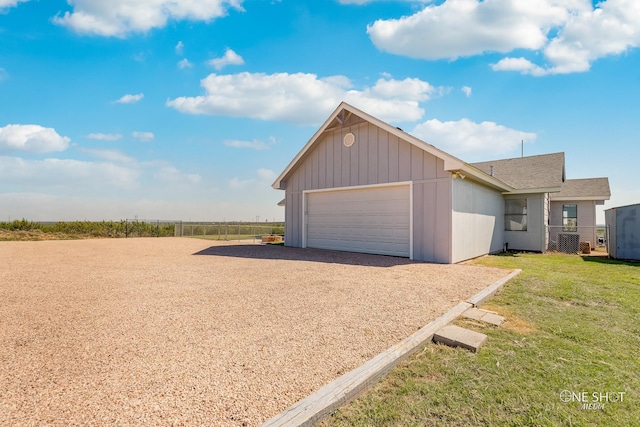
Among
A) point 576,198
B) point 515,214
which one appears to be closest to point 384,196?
point 515,214

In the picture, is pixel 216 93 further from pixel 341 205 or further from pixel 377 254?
pixel 377 254

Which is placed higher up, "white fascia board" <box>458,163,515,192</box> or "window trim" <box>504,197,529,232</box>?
"white fascia board" <box>458,163,515,192</box>

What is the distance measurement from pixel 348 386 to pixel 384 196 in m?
8.29

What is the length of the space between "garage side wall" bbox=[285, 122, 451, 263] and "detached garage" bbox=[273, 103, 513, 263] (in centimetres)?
3

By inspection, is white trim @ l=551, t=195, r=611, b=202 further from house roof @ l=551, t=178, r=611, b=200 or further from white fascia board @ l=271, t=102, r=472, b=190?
white fascia board @ l=271, t=102, r=472, b=190

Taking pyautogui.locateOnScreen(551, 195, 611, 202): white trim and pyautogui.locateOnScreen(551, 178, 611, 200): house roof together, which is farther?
pyautogui.locateOnScreen(551, 178, 611, 200): house roof

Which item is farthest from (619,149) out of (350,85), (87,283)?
(87,283)

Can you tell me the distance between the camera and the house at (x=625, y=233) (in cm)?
1041

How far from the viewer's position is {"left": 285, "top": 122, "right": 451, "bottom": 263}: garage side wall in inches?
344

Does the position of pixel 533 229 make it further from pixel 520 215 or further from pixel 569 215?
pixel 569 215

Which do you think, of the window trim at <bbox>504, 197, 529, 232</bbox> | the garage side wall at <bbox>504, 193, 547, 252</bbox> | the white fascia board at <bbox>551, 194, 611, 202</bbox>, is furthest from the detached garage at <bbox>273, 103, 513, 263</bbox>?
the white fascia board at <bbox>551, 194, 611, 202</bbox>

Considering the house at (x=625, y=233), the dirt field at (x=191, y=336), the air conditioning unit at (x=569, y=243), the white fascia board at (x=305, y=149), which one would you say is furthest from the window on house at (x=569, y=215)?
the white fascia board at (x=305, y=149)

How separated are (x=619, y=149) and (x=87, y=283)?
65.8 ft

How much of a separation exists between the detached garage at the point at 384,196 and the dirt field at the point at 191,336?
237cm
